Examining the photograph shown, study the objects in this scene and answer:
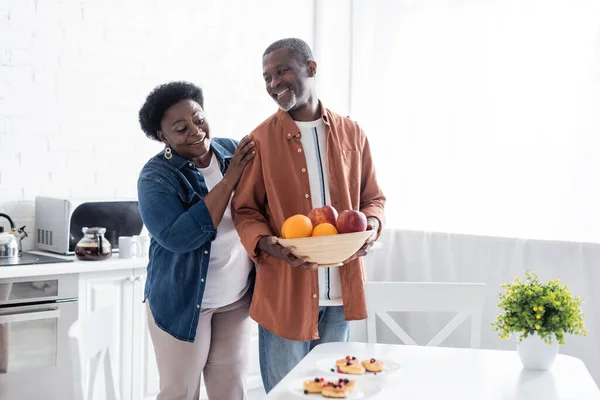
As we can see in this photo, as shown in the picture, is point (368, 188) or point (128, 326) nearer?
point (368, 188)

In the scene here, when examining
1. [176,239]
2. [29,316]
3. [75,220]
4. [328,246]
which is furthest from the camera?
[75,220]

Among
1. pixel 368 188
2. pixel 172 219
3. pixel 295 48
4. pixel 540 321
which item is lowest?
pixel 540 321

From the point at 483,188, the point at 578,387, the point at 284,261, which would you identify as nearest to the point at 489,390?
the point at 578,387

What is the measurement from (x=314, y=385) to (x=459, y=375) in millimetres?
380

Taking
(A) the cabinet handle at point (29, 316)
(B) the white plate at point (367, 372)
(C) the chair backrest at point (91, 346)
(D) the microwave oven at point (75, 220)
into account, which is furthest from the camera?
(D) the microwave oven at point (75, 220)

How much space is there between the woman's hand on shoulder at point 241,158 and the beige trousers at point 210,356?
0.37 metres

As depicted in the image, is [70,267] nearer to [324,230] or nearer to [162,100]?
[162,100]

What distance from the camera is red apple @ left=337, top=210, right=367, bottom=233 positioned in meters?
1.86

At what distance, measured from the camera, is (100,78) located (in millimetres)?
3523

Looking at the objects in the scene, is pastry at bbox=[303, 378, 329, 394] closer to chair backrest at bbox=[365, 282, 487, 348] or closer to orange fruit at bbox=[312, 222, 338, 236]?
orange fruit at bbox=[312, 222, 338, 236]

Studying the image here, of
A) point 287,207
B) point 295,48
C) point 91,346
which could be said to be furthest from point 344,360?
point 295,48

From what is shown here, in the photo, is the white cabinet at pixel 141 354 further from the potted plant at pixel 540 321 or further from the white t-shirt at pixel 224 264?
the potted plant at pixel 540 321

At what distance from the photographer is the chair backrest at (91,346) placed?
1785 mm

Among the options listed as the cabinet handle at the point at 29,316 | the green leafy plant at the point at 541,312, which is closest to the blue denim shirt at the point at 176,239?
the green leafy plant at the point at 541,312
